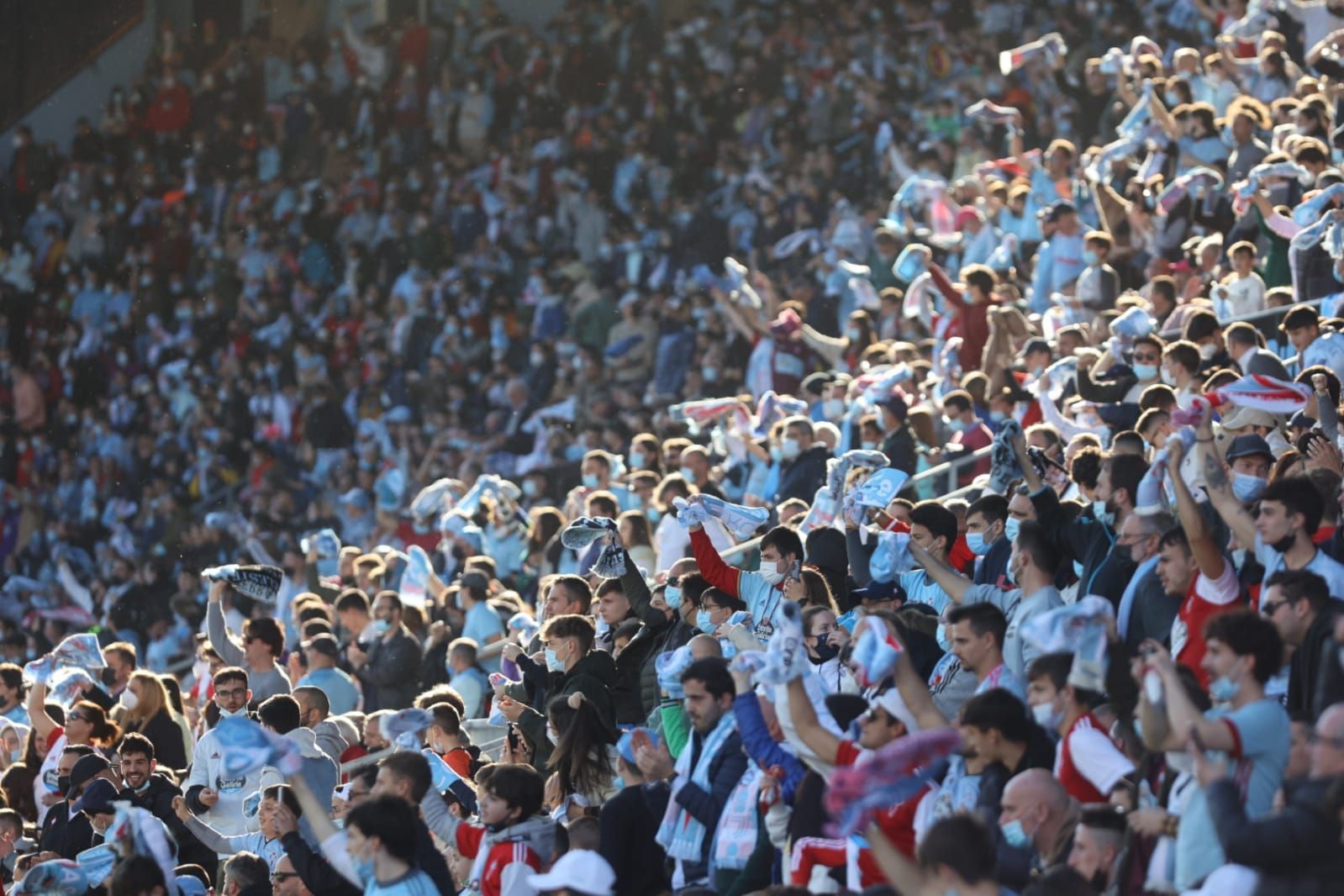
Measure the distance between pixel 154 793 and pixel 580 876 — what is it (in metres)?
3.12

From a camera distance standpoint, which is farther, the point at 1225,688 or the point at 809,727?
the point at 809,727

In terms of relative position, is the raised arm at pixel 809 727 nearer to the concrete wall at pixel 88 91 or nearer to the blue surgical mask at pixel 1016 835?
the blue surgical mask at pixel 1016 835

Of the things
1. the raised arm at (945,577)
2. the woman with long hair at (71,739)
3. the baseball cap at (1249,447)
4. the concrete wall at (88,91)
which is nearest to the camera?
the baseball cap at (1249,447)

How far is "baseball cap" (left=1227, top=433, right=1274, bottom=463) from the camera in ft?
25.3

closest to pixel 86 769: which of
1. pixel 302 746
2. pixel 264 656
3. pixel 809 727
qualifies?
pixel 302 746

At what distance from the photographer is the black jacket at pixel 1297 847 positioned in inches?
182

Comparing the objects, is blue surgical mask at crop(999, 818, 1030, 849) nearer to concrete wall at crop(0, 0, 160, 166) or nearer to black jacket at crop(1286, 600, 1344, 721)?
black jacket at crop(1286, 600, 1344, 721)

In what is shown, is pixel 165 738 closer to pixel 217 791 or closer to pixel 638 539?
pixel 217 791

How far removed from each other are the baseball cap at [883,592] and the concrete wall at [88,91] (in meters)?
22.8

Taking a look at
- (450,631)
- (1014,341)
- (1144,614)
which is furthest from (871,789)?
(1014,341)

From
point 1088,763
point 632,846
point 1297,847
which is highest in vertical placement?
point 1297,847

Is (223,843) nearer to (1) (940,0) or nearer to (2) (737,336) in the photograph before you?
(2) (737,336)

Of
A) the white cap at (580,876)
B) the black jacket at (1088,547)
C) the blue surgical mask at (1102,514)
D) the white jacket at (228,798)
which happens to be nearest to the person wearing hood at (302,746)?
the white jacket at (228,798)

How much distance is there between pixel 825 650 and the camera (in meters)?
7.59
